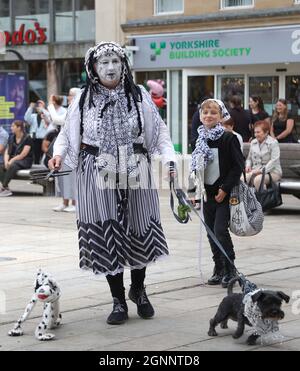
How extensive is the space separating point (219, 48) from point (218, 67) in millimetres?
650

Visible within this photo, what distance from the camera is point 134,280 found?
6746mm

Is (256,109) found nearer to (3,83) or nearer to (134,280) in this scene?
(3,83)

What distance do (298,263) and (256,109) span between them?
8.41m

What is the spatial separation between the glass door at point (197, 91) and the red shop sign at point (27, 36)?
610cm

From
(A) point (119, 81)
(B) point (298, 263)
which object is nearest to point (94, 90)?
(A) point (119, 81)

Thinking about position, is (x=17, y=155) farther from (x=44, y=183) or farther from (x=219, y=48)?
(x=219, y=48)

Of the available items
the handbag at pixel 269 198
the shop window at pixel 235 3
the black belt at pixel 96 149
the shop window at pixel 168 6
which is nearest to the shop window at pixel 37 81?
the shop window at pixel 168 6

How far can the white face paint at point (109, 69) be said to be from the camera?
644cm

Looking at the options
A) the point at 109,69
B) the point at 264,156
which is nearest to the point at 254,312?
the point at 109,69

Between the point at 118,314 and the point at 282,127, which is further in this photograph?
the point at 282,127

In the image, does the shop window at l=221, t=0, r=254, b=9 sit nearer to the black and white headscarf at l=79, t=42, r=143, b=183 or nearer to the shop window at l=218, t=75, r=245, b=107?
the shop window at l=218, t=75, r=245, b=107

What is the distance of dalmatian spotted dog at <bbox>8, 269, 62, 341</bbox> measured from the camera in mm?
6043

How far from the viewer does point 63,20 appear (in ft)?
92.5

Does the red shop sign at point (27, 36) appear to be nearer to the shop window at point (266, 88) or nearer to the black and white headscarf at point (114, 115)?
the shop window at point (266, 88)
